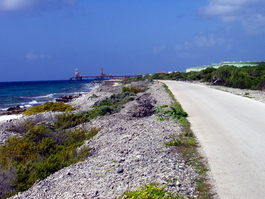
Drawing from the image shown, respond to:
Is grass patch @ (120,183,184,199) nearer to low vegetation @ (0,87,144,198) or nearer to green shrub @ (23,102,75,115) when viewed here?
low vegetation @ (0,87,144,198)

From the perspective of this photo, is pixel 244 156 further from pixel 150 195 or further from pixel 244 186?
pixel 150 195

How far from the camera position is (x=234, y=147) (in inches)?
319

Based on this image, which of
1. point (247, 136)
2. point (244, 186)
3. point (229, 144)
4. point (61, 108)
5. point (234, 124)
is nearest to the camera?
point (244, 186)

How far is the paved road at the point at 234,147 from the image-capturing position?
5.58m

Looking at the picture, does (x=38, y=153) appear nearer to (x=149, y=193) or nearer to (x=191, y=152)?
(x=191, y=152)

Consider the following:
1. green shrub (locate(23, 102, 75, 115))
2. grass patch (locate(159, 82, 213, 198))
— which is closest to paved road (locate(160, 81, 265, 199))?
grass patch (locate(159, 82, 213, 198))

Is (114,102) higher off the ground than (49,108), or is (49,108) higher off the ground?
(114,102)

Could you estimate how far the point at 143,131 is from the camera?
34.3ft

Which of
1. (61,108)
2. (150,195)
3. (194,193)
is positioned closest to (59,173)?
(150,195)

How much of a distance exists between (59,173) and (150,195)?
9.72ft

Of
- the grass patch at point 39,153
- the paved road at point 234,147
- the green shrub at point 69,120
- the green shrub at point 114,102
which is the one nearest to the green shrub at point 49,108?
the green shrub at point 114,102

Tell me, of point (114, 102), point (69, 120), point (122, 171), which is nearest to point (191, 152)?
point (122, 171)

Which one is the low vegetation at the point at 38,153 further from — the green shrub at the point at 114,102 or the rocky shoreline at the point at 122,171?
the green shrub at the point at 114,102

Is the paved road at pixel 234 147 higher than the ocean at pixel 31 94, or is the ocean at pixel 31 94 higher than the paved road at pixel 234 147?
the paved road at pixel 234 147
